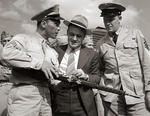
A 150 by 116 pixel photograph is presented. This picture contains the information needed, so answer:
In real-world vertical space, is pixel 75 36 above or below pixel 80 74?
above

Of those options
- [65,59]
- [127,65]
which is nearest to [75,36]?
[65,59]

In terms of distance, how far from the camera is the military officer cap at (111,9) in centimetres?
484

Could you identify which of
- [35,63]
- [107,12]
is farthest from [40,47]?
[107,12]

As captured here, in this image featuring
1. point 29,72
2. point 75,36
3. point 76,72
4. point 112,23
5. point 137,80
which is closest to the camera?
point 29,72

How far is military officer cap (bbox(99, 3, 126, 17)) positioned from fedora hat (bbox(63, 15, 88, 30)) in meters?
0.38

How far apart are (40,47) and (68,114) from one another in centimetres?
105

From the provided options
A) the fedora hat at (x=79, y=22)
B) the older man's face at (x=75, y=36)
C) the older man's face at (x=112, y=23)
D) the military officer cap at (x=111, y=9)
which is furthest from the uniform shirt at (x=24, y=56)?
the military officer cap at (x=111, y=9)

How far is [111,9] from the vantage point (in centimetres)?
485

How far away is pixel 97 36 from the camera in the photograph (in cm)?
1241

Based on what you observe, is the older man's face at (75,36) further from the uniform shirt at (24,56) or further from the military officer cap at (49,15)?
the uniform shirt at (24,56)

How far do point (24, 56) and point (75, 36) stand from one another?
3.28 feet

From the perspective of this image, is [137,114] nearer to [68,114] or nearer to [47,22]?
[68,114]

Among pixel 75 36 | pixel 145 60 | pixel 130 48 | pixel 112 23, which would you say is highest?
pixel 112 23

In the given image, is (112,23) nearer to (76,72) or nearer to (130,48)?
(130,48)
